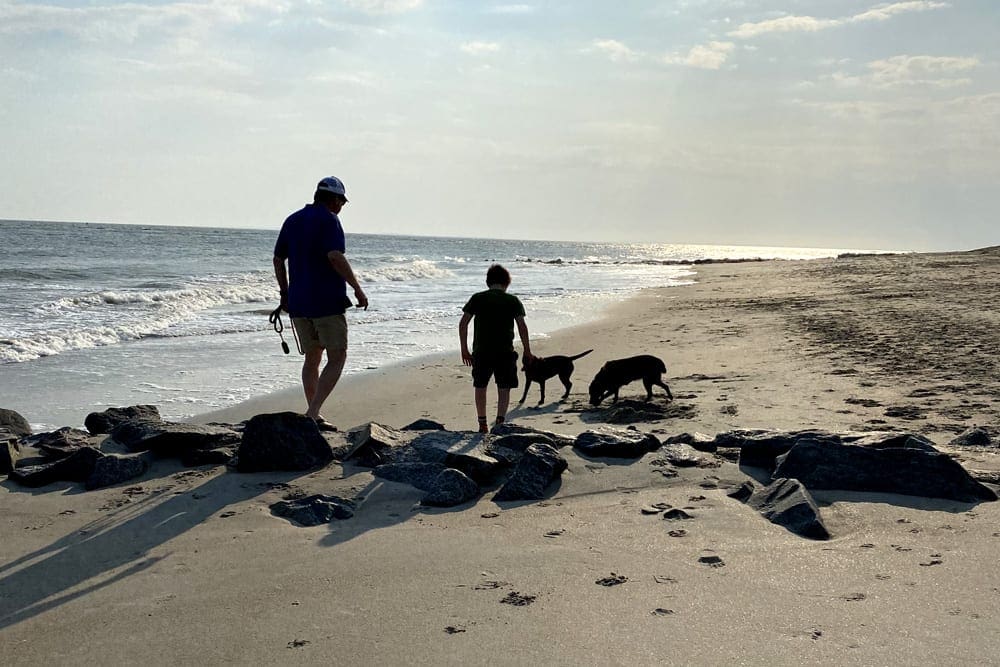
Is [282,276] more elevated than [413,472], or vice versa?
[282,276]

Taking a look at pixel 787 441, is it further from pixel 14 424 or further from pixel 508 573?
pixel 14 424

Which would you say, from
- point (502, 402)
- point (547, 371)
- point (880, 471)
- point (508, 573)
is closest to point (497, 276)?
point (502, 402)

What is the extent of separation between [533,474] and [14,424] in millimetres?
4462

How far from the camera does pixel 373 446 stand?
525 centimetres

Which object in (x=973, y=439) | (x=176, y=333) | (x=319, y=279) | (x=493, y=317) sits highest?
(x=319, y=279)

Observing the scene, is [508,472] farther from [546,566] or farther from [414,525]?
[546,566]

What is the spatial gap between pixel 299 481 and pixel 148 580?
55.8 inches

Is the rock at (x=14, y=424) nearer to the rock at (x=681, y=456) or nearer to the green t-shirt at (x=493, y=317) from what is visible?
the green t-shirt at (x=493, y=317)

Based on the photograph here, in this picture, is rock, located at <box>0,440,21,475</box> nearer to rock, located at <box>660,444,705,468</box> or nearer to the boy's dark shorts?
the boy's dark shorts

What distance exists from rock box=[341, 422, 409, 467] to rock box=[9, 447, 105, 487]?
5.15 ft

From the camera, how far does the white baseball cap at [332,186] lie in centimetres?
573

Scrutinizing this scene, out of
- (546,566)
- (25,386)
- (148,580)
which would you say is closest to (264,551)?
(148,580)

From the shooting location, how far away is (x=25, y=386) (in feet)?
29.7

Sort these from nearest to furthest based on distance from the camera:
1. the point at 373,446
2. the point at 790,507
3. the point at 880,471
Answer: the point at 790,507 < the point at 880,471 < the point at 373,446
